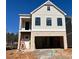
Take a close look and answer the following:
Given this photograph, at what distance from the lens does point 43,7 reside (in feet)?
55.6

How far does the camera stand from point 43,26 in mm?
16562

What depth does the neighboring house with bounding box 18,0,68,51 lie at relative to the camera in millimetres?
16438

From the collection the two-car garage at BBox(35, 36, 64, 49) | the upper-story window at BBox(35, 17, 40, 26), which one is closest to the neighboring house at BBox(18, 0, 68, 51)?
the upper-story window at BBox(35, 17, 40, 26)

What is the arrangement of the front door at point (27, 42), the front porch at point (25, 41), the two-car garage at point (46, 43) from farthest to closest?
the two-car garage at point (46, 43), the front door at point (27, 42), the front porch at point (25, 41)

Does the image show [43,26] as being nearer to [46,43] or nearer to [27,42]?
[27,42]

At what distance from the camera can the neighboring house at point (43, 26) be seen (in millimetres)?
16438

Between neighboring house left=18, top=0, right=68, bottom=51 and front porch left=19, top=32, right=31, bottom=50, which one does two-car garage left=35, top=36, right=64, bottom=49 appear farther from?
front porch left=19, top=32, right=31, bottom=50

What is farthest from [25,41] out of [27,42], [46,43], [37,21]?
[46,43]

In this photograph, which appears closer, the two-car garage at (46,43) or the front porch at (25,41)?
the front porch at (25,41)

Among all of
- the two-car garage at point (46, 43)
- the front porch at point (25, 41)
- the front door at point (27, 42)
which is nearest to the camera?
the front porch at point (25, 41)

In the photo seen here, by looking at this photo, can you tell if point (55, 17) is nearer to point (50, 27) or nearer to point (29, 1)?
point (50, 27)

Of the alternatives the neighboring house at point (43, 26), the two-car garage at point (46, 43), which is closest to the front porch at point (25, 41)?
the neighboring house at point (43, 26)

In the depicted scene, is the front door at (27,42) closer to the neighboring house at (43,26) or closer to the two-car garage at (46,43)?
the neighboring house at (43,26)
